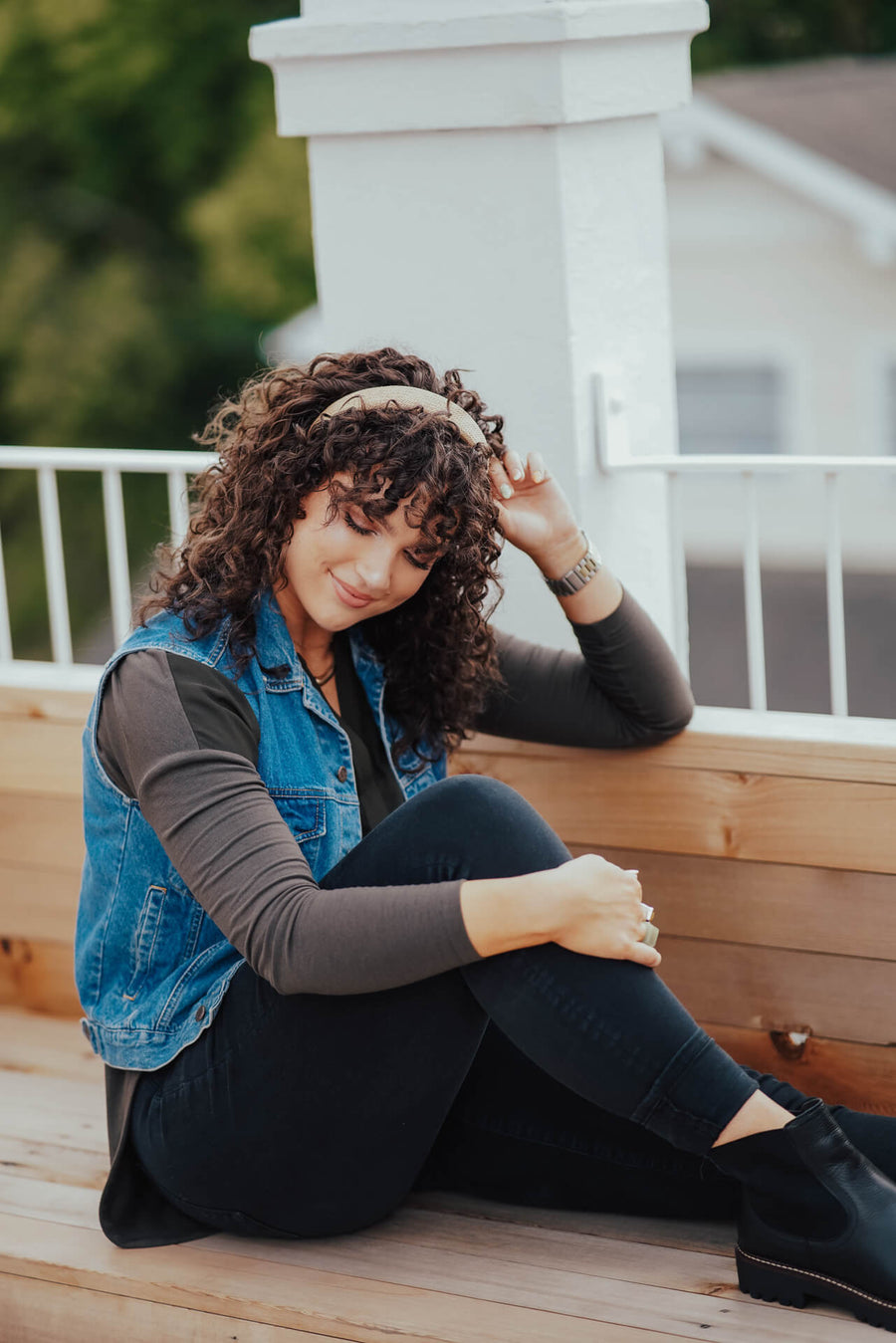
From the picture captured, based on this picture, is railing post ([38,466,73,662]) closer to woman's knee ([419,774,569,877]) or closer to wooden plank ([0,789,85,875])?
wooden plank ([0,789,85,875])

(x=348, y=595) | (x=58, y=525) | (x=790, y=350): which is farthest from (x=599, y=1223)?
(x=790, y=350)

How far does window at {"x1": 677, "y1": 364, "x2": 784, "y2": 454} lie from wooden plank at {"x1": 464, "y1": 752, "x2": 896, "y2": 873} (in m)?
10.3

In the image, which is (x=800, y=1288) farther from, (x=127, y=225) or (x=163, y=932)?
(x=127, y=225)

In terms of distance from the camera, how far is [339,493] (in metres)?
1.67

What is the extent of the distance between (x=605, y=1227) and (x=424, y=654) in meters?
0.75

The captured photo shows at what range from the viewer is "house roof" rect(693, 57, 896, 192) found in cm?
1138

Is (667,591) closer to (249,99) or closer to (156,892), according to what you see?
(156,892)

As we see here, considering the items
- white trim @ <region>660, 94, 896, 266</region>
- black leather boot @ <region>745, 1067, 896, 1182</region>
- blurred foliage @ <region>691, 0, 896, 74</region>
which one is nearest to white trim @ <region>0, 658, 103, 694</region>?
black leather boot @ <region>745, 1067, 896, 1182</region>

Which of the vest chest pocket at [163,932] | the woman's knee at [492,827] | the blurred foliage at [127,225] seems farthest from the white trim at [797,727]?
the blurred foliage at [127,225]

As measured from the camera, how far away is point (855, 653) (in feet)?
32.2

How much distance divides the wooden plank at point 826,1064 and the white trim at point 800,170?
379 inches

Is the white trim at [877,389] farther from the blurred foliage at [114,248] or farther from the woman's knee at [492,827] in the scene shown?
the woman's knee at [492,827]

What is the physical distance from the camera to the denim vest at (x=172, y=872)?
1.73 meters

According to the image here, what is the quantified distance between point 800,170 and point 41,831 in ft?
31.7
